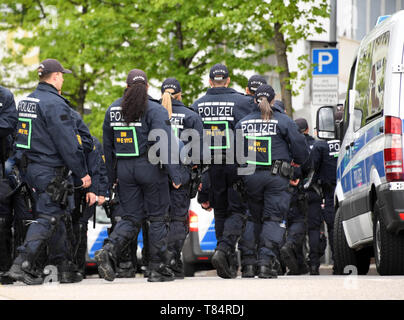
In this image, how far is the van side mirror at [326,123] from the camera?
13031mm

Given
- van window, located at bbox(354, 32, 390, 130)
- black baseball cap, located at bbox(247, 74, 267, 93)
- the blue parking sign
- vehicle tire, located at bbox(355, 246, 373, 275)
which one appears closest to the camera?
van window, located at bbox(354, 32, 390, 130)

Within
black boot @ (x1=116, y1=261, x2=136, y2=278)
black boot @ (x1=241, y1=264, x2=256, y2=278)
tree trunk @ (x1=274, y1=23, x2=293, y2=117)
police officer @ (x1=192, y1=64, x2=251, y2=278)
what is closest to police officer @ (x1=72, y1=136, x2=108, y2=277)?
black boot @ (x1=116, y1=261, x2=136, y2=278)

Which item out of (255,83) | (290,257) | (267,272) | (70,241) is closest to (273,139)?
(255,83)

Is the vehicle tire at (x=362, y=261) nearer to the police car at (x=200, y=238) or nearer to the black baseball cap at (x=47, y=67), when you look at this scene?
the police car at (x=200, y=238)

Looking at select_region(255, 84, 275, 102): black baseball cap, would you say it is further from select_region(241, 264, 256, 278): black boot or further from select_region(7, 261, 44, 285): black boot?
select_region(7, 261, 44, 285): black boot

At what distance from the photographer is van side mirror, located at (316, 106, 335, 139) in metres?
13.0

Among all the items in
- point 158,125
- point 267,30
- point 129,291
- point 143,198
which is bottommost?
point 129,291

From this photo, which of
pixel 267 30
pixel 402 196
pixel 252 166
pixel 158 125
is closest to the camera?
pixel 402 196

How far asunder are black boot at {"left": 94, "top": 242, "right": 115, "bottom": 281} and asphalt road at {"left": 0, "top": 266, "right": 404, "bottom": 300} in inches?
14.3

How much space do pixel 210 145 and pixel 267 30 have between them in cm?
1226

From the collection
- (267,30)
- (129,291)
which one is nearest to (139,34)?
(267,30)

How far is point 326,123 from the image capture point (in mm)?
13062

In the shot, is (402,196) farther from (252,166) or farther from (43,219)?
(43,219)

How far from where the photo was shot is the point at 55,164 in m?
10.8
